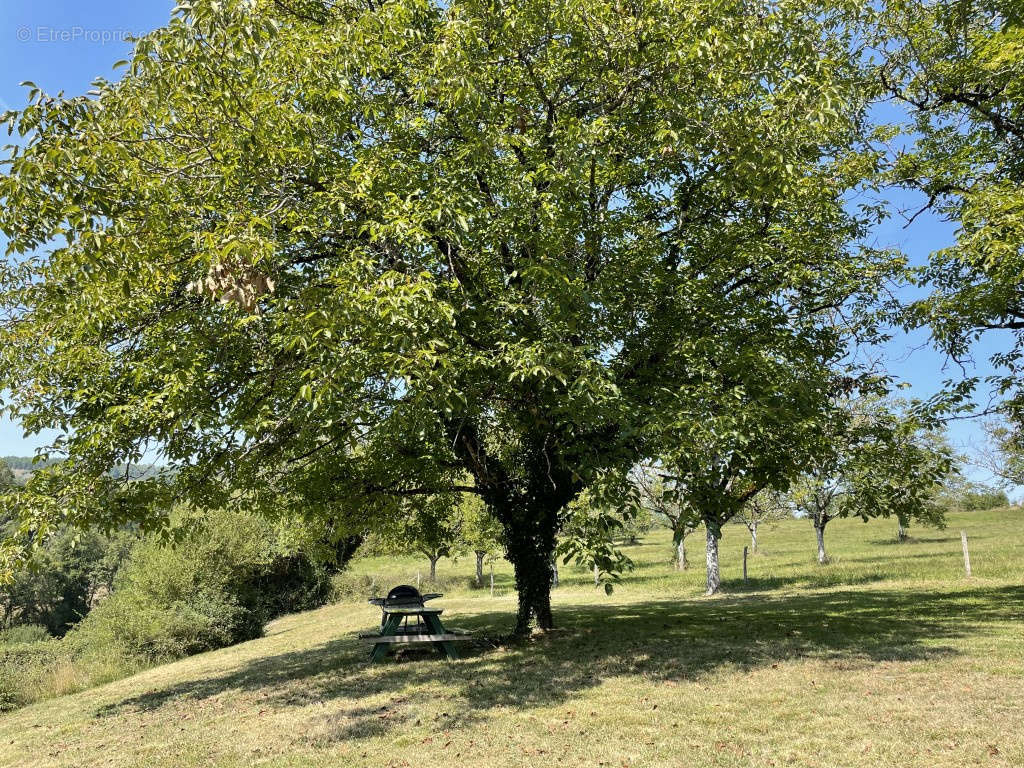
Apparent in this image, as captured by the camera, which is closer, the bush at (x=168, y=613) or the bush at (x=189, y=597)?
the bush at (x=168, y=613)

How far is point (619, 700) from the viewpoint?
25.3ft

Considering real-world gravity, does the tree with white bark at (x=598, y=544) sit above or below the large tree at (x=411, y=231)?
below

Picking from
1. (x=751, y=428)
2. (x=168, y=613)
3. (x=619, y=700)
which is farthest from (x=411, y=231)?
(x=168, y=613)

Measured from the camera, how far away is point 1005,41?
33.2 feet

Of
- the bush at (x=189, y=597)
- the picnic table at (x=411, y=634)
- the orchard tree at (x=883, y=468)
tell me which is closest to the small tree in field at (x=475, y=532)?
the bush at (x=189, y=597)

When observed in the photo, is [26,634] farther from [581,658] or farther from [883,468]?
[883,468]

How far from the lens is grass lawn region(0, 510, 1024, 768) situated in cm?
595

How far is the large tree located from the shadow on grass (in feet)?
9.83

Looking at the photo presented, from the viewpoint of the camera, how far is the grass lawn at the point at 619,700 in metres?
5.95

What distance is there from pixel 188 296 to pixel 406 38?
4.87m

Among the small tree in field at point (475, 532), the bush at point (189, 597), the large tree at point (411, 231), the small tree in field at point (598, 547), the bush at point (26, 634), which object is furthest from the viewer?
the bush at point (26, 634)

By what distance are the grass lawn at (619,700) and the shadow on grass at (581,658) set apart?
51 millimetres

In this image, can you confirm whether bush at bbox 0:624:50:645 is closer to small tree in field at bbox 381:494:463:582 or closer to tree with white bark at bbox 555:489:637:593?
small tree in field at bbox 381:494:463:582

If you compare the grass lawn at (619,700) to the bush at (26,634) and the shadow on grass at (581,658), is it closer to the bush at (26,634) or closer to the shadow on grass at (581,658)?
the shadow on grass at (581,658)
